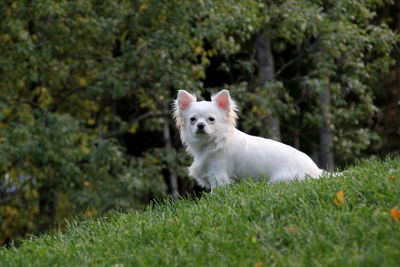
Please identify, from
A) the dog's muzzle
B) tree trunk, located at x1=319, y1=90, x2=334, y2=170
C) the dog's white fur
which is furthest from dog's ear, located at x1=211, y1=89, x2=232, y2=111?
tree trunk, located at x1=319, y1=90, x2=334, y2=170

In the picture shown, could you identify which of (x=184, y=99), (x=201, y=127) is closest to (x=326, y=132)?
(x=184, y=99)

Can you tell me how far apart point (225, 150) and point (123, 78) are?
6.91 m

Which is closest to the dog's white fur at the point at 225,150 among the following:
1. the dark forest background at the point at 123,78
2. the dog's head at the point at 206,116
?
the dog's head at the point at 206,116

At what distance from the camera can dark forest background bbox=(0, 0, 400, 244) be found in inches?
515

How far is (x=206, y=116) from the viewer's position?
7.87 meters

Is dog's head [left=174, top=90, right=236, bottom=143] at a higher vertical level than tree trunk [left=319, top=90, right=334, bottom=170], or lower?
higher

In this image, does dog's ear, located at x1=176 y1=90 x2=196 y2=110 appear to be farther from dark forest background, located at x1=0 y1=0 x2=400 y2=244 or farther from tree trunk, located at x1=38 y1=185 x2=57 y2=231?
tree trunk, located at x1=38 y1=185 x2=57 y2=231

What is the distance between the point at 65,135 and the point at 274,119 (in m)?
4.89

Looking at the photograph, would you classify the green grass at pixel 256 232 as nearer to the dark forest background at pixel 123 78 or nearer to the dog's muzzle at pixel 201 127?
the dog's muzzle at pixel 201 127

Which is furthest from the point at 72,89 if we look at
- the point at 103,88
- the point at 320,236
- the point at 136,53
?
the point at 320,236

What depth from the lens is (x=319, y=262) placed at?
13.9 ft

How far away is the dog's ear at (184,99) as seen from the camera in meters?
8.05

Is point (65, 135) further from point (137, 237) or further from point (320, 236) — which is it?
point (320, 236)

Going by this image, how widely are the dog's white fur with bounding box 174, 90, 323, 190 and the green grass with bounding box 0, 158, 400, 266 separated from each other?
3.63 feet
